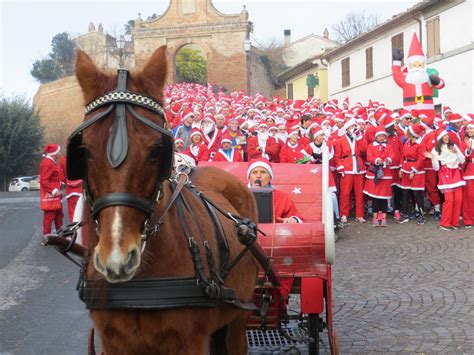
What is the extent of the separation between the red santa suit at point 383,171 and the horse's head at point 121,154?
10998 mm

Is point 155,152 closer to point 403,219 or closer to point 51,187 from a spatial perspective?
point 51,187

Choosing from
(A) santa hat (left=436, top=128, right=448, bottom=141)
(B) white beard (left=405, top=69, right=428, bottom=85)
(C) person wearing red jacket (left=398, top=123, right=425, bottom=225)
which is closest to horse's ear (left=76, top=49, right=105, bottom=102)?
(A) santa hat (left=436, top=128, right=448, bottom=141)

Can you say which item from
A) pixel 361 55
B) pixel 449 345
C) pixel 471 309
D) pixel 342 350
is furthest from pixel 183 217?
pixel 361 55

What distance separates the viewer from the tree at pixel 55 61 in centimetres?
6919

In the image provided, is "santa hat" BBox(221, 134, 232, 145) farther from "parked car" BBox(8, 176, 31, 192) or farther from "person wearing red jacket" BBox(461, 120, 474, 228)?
"parked car" BBox(8, 176, 31, 192)

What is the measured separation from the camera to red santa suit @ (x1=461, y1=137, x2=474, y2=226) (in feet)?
42.9

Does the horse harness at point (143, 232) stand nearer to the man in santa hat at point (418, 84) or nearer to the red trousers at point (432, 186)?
the red trousers at point (432, 186)

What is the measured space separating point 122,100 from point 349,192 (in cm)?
1148

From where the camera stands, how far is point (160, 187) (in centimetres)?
277

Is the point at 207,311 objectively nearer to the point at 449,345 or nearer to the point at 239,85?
the point at 449,345

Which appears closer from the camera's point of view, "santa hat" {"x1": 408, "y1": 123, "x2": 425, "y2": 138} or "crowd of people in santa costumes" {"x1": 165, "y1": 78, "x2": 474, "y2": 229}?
"crowd of people in santa costumes" {"x1": 165, "y1": 78, "x2": 474, "y2": 229}

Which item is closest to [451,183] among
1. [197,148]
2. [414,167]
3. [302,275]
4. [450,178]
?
[450,178]

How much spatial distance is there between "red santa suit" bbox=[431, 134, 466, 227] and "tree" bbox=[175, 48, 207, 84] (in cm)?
4233

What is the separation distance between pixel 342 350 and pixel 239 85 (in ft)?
164
